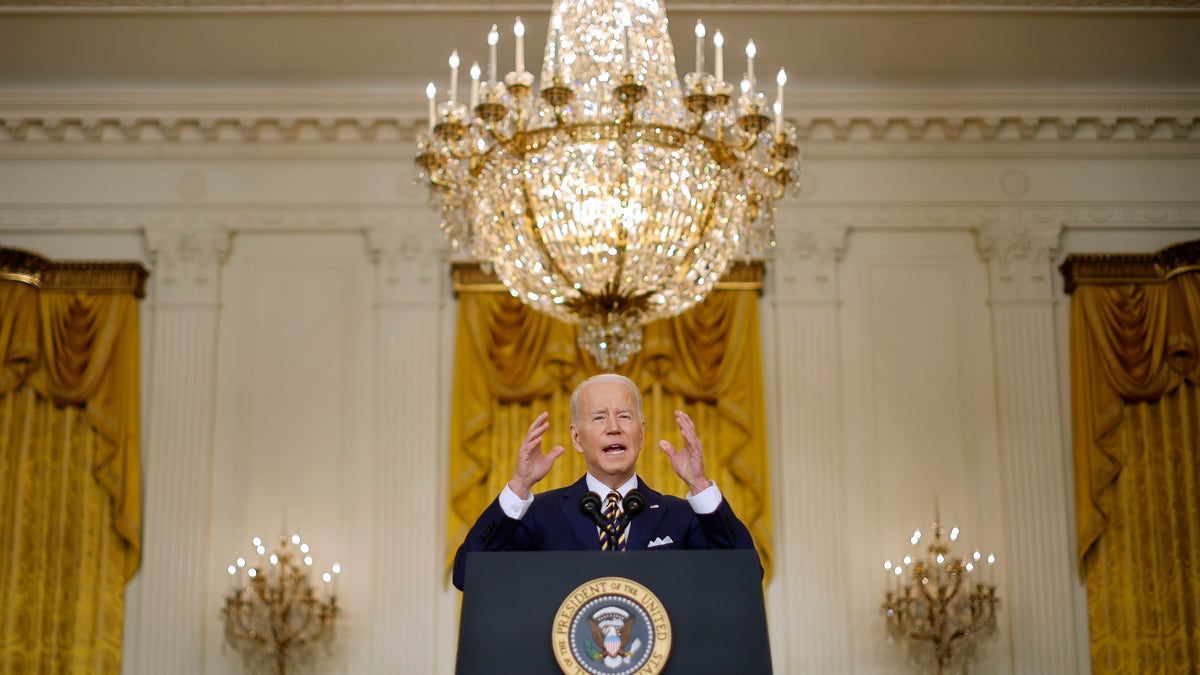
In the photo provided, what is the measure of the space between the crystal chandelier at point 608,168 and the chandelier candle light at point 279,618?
136 inches

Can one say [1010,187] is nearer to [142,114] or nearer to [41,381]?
[142,114]

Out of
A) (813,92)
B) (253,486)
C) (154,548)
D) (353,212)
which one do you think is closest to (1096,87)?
(813,92)

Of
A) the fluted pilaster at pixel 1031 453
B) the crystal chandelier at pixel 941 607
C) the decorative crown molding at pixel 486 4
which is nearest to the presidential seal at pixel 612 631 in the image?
the crystal chandelier at pixel 941 607

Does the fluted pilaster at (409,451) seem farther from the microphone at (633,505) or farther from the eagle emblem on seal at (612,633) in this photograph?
the eagle emblem on seal at (612,633)

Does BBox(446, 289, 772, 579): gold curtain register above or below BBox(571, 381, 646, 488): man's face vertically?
above

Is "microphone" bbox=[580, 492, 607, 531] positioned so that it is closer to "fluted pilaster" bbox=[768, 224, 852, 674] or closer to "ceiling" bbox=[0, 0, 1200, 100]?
"fluted pilaster" bbox=[768, 224, 852, 674]

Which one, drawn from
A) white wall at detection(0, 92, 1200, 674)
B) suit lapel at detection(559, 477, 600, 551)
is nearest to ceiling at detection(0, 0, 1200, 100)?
white wall at detection(0, 92, 1200, 674)

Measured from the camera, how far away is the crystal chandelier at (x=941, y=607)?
26.9ft

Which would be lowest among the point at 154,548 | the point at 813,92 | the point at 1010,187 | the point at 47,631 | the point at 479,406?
the point at 47,631

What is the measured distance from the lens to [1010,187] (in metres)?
9.27

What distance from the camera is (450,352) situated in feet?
29.5

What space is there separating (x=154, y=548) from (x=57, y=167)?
2.80 metres

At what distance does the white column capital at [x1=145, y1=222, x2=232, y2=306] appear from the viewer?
29.6 ft

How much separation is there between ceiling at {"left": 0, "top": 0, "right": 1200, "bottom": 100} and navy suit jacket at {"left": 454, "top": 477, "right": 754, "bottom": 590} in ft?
16.7
